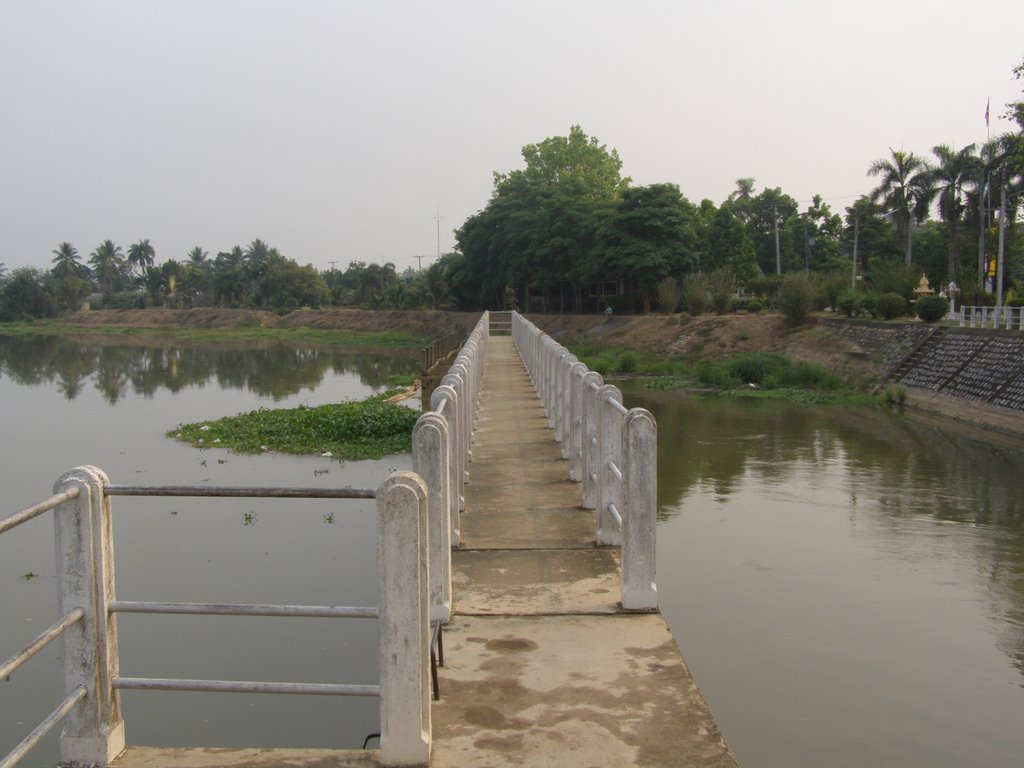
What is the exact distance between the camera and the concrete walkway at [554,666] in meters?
4.07

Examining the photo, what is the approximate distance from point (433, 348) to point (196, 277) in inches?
2916

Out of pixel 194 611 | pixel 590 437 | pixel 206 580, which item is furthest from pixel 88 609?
pixel 206 580

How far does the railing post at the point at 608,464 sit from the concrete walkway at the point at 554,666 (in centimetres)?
16

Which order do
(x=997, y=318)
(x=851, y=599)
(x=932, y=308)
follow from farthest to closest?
(x=932, y=308)
(x=997, y=318)
(x=851, y=599)

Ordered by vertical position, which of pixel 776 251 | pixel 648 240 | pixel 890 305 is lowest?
pixel 890 305

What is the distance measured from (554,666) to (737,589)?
234 inches

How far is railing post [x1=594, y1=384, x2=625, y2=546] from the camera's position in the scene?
261 inches

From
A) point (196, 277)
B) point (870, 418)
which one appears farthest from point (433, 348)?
point (196, 277)

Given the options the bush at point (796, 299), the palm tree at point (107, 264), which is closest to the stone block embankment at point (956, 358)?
the bush at point (796, 299)

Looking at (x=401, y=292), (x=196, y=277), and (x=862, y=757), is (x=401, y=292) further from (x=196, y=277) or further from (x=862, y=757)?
(x=862, y=757)

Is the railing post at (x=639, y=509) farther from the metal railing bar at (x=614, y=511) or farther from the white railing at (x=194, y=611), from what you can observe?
the white railing at (x=194, y=611)

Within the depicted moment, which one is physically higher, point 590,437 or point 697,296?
point 697,296

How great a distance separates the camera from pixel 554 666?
16.0ft

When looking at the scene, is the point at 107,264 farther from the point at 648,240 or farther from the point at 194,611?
the point at 194,611
